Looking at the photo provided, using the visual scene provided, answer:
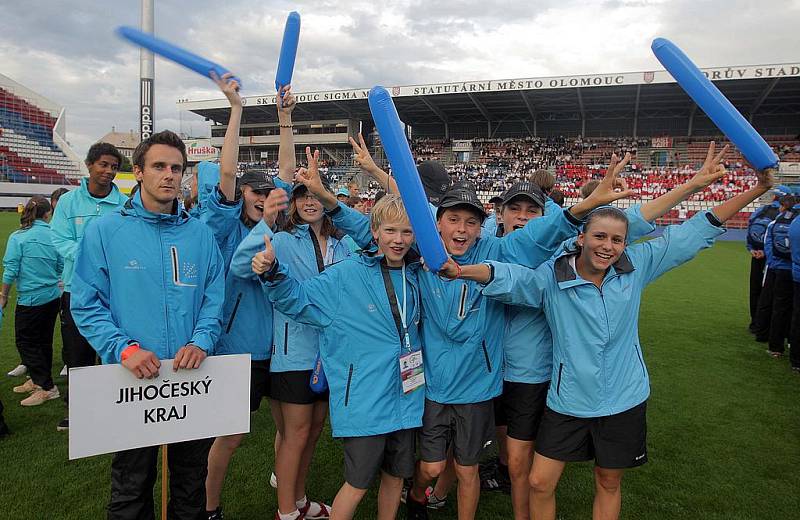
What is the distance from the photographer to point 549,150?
128ft

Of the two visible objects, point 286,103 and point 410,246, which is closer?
point 410,246

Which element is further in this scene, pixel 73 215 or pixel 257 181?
pixel 73 215

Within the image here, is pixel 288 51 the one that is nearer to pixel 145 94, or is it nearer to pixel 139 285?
pixel 139 285

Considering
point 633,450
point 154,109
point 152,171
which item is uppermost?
point 154,109

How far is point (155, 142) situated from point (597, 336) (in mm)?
2432

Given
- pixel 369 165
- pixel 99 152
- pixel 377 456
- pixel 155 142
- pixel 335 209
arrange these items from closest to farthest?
pixel 155 142
pixel 377 456
pixel 335 209
pixel 369 165
pixel 99 152

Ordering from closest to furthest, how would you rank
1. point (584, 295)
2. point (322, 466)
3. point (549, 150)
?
point (584, 295) → point (322, 466) → point (549, 150)

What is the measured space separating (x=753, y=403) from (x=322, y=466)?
465cm

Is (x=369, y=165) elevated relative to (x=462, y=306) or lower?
elevated

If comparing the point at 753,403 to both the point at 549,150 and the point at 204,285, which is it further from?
the point at 549,150

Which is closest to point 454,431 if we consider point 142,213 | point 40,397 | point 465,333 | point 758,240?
point 465,333

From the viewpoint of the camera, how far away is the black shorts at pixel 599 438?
2.63 m

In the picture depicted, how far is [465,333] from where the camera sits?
2.72 m

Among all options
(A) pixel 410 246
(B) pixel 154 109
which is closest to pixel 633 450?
(A) pixel 410 246
